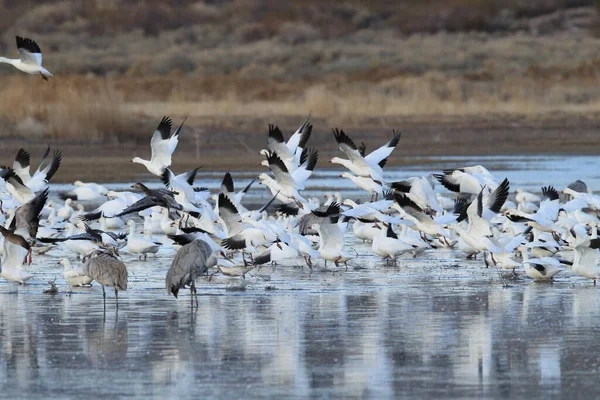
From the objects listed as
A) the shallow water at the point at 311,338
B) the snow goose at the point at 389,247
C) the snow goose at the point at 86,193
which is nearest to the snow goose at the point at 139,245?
the shallow water at the point at 311,338

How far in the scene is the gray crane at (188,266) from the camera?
36.5 ft

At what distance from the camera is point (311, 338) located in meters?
9.62

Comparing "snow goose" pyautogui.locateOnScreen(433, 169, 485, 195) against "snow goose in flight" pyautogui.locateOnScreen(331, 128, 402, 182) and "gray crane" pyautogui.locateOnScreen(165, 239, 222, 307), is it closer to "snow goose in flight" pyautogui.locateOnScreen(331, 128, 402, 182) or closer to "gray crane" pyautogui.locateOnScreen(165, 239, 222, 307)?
"snow goose in flight" pyautogui.locateOnScreen(331, 128, 402, 182)

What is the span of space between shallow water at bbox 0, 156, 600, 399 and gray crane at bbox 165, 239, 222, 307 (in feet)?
0.60

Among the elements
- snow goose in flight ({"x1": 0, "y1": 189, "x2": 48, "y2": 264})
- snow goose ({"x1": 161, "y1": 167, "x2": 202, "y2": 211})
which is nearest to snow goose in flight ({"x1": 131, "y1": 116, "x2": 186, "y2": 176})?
snow goose ({"x1": 161, "y1": 167, "x2": 202, "y2": 211})

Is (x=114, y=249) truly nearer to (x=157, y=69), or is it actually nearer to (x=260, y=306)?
(x=260, y=306)

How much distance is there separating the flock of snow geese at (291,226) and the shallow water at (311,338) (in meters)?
0.26

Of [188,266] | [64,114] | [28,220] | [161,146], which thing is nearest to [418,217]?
[161,146]

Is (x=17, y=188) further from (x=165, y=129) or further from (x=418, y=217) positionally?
(x=418, y=217)

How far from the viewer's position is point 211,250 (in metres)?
11.5

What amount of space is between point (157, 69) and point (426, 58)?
9371 millimetres

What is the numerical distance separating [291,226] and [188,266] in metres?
5.01

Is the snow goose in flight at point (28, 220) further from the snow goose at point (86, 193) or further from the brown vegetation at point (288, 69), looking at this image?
the brown vegetation at point (288, 69)

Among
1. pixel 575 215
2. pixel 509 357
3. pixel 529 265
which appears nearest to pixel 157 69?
pixel 575 215
